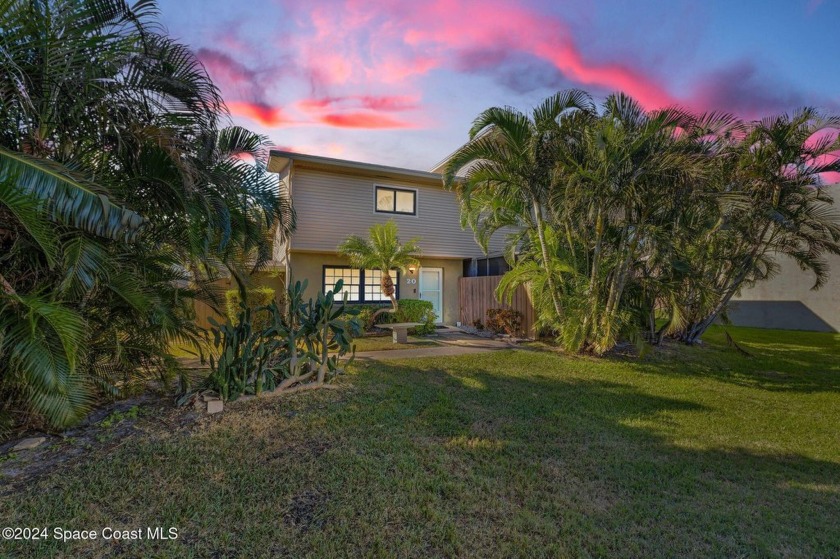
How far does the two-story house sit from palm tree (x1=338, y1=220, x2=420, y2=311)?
2.43ft

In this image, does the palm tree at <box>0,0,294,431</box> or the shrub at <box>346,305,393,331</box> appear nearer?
the palm tree at <box>0,0,294,431</box>

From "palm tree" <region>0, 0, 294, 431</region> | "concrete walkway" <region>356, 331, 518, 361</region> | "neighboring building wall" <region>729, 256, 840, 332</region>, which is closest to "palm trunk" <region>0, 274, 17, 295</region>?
"palm tree" <region>0, 0, 294, 431</region>

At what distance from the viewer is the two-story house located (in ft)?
40.6

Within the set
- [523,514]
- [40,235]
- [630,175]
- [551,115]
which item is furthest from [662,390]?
[40,235]

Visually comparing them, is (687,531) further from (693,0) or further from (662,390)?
(693,0)

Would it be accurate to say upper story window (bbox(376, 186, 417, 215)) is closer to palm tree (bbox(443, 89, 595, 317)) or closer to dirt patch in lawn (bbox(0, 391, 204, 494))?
palm tree (bbox(443, 89, 595, 317))

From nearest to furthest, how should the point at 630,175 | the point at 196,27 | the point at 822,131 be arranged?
A: the point at 196,27, the point at 630,175, the point at 822,131

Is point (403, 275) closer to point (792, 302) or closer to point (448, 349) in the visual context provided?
point (448, 349)

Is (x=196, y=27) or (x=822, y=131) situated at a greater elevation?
(x=196, y=27)

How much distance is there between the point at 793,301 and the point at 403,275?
54.2 feet

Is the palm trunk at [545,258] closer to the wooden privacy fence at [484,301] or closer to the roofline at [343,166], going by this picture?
the wooden privacy fence at [484,301]

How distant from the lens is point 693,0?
7789 mm

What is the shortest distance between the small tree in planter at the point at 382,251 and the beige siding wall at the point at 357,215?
0.76 meters

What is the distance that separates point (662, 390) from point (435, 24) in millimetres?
8453
